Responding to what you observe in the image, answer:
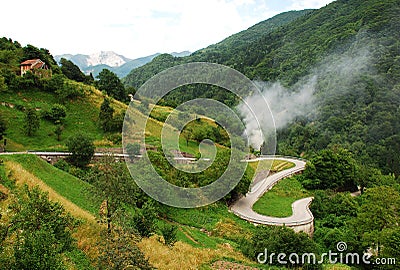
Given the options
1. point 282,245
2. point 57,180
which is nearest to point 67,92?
point 57,180

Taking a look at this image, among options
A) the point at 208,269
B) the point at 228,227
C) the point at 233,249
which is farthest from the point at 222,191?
the point at 208,269

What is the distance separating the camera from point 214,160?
33750 millimetres

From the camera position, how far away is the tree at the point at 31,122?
115ft

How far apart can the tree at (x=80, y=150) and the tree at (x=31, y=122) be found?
21.5ft

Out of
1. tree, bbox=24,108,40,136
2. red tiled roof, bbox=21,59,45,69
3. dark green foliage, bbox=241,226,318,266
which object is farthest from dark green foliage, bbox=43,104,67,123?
dark green foliage, bbox=241,226,318,266

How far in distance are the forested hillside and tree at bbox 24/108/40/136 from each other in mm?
47614

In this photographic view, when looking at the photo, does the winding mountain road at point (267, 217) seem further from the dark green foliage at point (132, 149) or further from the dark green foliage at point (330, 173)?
the dark green foliage at point (132, 149)

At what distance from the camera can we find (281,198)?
40.6 m

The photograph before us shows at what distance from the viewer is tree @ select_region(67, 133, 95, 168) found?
3128cm

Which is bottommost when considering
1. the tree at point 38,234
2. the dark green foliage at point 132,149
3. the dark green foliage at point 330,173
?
the dark green foliage at point 330,173

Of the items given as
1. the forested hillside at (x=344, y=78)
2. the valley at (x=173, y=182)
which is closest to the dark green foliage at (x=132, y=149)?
the valley at (x=173, y=182)

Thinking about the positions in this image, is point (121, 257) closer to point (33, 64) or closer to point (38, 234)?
point (38, 234)

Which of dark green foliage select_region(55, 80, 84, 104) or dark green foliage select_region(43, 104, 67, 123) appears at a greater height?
dark green foliage select_region(55, 80, 84, 104)

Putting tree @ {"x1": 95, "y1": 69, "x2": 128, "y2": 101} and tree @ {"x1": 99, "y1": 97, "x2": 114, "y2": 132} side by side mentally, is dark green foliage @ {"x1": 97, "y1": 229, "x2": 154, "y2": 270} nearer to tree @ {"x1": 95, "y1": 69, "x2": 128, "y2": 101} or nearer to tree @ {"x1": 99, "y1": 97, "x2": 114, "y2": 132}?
tree @ {"x1": 99, "y1": 97, "x2": 114, "y2": 132}
